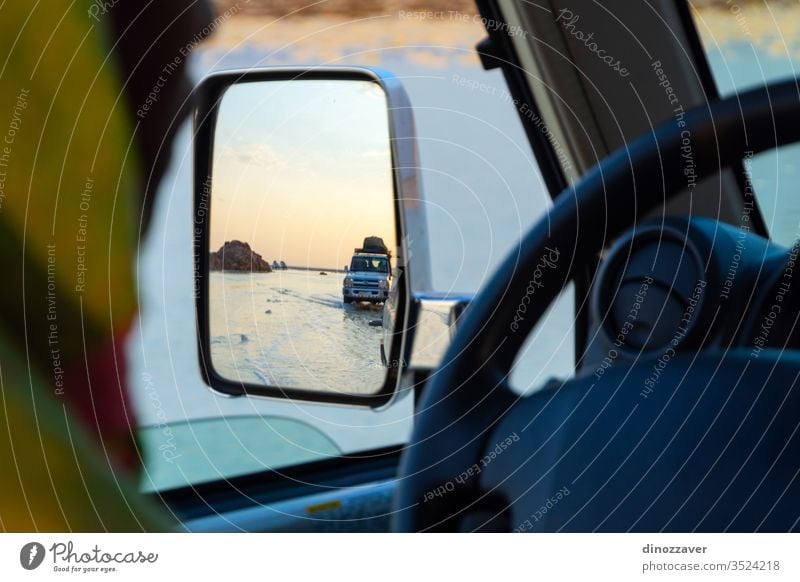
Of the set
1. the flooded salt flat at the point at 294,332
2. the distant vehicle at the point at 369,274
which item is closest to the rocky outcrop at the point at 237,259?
the flooded salt flat at the point at 294,332

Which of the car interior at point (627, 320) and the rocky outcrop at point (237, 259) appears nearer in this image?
the car interior at point (627, 320)

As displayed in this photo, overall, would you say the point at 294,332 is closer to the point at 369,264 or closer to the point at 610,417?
the point at 369,264

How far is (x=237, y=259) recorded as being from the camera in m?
1.26

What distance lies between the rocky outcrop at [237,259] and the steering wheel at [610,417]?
408 mm

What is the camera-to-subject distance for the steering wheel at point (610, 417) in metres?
0.72

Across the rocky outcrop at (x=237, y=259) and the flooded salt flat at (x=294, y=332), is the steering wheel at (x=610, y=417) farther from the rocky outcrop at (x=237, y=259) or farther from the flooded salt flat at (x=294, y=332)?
the rocky outcrop at (x=237, y=259)

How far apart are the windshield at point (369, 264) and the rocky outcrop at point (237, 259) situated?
14 cm

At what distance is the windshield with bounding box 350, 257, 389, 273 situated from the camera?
1.14m

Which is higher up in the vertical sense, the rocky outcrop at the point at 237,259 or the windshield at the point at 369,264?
the rocky outcrop at the point at 237,259

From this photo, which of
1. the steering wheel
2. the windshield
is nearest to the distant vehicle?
the windshield

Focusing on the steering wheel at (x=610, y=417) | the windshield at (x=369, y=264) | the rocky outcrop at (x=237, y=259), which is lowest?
the steering wheel at (x=610, y=417)
